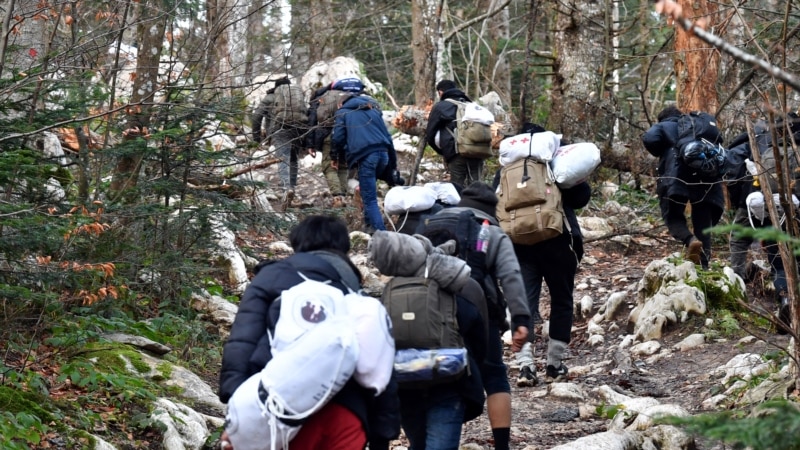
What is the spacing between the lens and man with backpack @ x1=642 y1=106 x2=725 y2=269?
9969mm

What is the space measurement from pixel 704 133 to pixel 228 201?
181 inches

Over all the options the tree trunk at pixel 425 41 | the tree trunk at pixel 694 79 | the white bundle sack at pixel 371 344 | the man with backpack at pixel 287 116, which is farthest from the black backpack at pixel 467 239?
the tree trunk at pixel 425 41

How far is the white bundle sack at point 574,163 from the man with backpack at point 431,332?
2.77m

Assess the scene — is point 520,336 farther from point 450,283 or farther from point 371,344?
point 371,344

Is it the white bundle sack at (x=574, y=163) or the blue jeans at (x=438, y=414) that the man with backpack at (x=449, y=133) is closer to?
the white bundle sack at (x=574, y=163)

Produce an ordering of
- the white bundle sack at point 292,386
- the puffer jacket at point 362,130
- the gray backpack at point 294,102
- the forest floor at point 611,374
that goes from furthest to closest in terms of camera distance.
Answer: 1. the gray backpack at point 294,102
2. the puffer jacket at point 362,130
3. the forest floor at point 611,374
4. the white bundle sack at point 292,386

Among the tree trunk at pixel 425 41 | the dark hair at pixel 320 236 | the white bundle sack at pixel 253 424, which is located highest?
the tree trunk at pixel 425 41

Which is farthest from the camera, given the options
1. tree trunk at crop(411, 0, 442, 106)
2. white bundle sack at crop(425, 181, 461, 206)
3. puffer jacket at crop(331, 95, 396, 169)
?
tree trunk at crop(411, 0, 442, 106)

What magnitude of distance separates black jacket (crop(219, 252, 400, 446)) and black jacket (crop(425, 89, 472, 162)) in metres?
7.96

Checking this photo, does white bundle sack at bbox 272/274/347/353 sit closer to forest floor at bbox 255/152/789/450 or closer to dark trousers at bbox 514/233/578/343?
forest floor at bbox 255/152/789/450

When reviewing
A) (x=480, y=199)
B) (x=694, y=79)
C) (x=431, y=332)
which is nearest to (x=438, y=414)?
(x=431, y=332)

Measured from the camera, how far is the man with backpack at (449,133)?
11969 millimetres

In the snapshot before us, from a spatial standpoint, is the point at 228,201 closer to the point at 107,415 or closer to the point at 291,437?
the point at 107,415

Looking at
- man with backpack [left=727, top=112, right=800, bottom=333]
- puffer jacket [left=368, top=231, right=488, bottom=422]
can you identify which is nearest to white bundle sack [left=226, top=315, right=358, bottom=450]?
puffer jacket [left=368, top=231, right=488, bottom=422]
